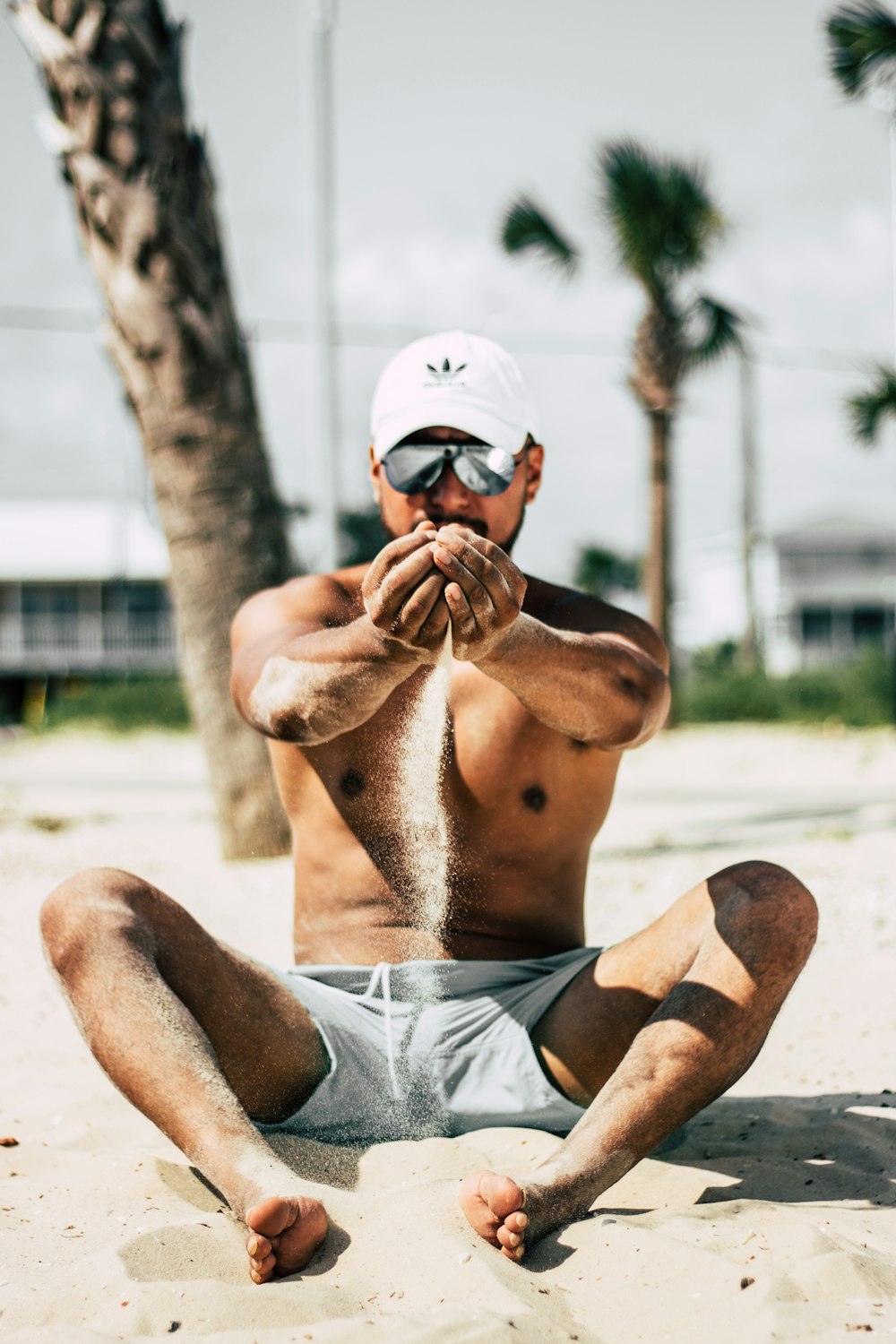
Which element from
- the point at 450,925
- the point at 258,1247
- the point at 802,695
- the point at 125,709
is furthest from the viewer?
the point at 125,709

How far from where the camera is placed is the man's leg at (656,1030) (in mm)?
1871

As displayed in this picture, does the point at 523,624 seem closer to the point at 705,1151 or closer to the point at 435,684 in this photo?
the point at 435,684

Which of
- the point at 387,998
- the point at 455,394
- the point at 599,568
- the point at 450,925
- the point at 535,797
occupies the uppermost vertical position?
the point at 599,568

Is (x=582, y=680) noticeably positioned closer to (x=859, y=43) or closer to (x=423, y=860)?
A: (x=423, y=860)

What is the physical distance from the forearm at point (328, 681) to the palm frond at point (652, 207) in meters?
13.1

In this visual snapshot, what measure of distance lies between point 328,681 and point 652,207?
1332cm

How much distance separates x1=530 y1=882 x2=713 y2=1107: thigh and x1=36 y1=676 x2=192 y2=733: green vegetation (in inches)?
696

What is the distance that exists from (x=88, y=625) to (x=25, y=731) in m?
14.1

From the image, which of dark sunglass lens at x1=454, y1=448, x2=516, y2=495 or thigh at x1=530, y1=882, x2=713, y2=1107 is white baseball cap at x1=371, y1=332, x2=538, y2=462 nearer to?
dark sunglass lens at x1=454, y1=448, x2=516, y2=495

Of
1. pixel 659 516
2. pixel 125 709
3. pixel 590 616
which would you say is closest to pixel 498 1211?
pixel 590 616

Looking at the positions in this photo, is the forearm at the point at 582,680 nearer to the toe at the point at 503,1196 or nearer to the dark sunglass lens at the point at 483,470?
the dark sunglass lens at the point at 483,470

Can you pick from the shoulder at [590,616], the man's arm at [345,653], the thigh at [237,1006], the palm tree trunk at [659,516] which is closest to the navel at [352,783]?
the man's arm at [345,653]

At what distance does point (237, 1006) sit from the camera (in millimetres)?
2182

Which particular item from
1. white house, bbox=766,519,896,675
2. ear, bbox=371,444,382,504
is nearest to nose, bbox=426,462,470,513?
ear, bbox=371,444,382,504
